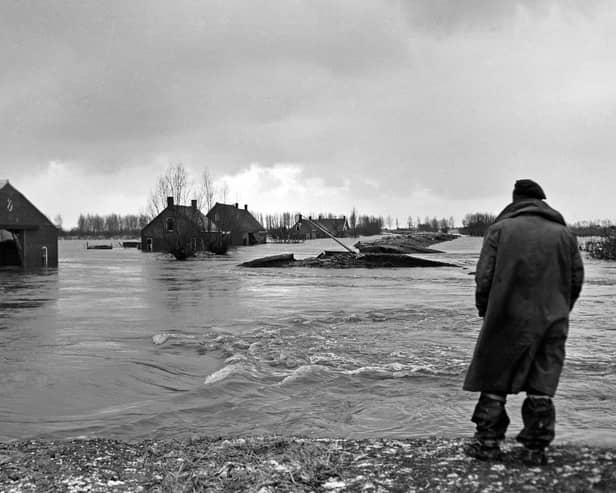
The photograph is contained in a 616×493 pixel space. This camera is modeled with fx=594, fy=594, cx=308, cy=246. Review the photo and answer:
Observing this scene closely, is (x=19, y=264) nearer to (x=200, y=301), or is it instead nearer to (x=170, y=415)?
(x=200, y=301)

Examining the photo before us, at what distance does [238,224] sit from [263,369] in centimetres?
9644

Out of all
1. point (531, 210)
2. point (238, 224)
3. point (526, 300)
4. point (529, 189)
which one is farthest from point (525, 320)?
point (238, 224)

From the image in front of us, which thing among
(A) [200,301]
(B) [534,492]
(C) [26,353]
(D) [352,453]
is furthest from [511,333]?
(A) [200,301]

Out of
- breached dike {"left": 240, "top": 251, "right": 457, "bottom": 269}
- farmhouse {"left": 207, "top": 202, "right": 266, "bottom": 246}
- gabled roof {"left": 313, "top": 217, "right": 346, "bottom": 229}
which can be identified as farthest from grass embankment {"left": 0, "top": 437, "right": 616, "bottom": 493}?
gabled roof {"left": 313, "top": 217, "right": 346, "bottom": 229}

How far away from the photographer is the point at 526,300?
13.4 ft

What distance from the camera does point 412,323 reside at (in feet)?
43.3

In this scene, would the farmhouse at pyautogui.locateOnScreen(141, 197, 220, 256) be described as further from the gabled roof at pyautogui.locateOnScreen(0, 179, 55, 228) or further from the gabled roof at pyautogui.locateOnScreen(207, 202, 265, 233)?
the gabled roof at pyautogui.locateOnScreen(0, 179, 55, 228)

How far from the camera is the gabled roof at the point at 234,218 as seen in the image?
92.9 m

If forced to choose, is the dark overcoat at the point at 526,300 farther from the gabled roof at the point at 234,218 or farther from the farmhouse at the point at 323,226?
the farmhouse at the point at 323,226

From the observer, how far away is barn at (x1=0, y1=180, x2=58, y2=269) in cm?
3612

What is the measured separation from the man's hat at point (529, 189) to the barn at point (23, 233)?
3706 cm

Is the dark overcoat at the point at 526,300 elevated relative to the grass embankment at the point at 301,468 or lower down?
elevated

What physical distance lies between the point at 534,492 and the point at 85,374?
6563 millimetres

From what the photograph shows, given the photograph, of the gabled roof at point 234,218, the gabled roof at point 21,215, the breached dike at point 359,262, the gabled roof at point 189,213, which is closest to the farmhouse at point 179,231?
the gabled roof at point 189,213
